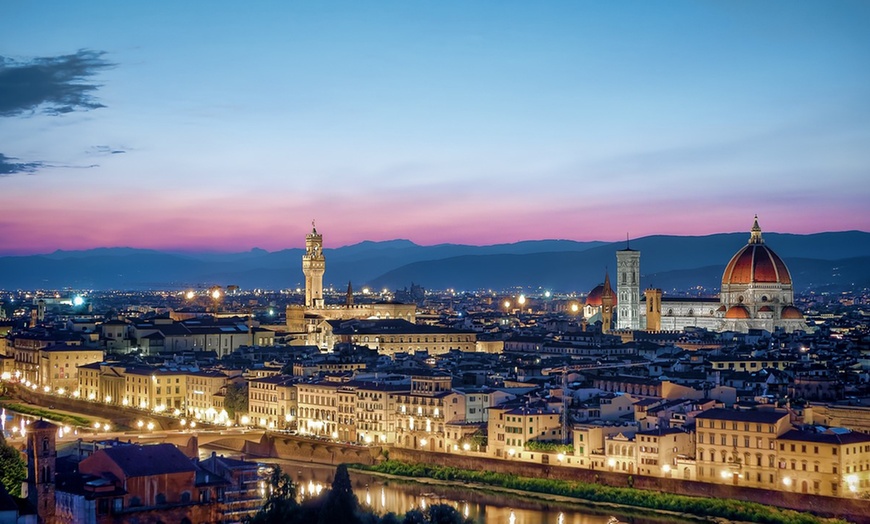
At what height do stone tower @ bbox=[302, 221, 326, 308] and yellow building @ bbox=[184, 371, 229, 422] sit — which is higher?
stone tower @ bbox=[302, 221, 326, 308]

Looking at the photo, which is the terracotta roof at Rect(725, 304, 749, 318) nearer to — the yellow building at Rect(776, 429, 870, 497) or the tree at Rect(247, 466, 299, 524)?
the yellow building at Rect(776, 429, 870, 497)

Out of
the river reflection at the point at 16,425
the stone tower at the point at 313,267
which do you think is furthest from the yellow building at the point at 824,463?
the stone tower at the point at 313,267

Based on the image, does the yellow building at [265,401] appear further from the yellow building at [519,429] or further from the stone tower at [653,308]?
the stone tower at [653,308]

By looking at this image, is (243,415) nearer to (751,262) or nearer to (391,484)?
(391,484)

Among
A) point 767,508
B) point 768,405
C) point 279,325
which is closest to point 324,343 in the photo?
point 279,325

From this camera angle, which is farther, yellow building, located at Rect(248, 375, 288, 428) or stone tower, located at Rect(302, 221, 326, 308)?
stone tower, located at Rect(302, 221, 326, 308)

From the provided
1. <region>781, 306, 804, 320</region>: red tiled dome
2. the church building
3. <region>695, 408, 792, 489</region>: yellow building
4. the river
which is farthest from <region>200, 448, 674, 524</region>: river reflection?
<region>781, 306, 804, 320</region>: red tiled dome
